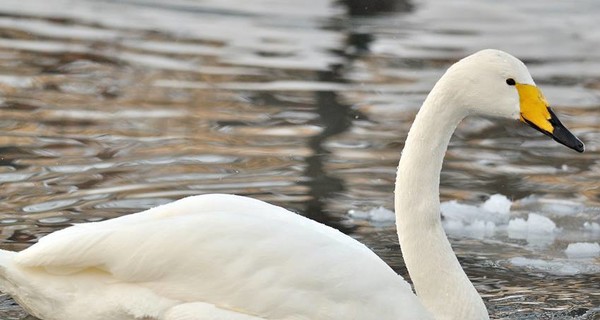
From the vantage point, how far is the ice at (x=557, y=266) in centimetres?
690

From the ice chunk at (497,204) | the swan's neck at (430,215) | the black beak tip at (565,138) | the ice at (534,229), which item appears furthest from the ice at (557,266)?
the black beak tip at (565,138)

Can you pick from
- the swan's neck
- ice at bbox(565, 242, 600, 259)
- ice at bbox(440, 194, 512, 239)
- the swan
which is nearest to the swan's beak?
the swan's neck

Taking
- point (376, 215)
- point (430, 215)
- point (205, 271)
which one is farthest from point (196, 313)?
point (376, 215)

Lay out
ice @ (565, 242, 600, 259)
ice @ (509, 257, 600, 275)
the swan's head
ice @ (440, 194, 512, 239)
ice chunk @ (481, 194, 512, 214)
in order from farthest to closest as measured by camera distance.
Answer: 1. ice chunk @ (481, 194, 512, 214)
2. ice @ (440, 194, 512, 239)
3. ice @ (565, 242, 600, 259)
4. ice @ (509, 257, 600, 275)
5. the swan's head

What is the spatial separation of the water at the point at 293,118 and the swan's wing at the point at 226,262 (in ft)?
2.55

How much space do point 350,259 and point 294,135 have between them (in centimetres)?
422

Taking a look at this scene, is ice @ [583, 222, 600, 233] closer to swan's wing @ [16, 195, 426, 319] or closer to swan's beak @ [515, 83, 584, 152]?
swan's beak @ [515, 83, 584, 152]

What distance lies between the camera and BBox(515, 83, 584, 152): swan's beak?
218 inches

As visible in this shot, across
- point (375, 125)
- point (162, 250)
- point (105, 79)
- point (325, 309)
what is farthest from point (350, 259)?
point (105, 79)

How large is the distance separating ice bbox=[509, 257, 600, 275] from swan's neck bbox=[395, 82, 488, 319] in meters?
1.30

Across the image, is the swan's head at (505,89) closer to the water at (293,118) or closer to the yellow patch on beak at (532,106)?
the yellow patch on beak at (532,106)

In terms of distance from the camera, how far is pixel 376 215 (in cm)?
773

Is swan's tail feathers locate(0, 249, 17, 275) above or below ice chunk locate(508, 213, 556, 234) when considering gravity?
above

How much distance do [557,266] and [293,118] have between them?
3.42 meters
